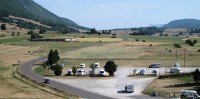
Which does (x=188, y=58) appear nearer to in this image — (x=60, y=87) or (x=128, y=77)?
(x=128, y=77)

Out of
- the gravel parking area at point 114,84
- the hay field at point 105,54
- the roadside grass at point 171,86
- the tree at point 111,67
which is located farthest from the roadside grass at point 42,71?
the hay field at point 105,54

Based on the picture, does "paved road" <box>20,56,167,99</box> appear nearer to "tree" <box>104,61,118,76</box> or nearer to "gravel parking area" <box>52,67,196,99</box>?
"gravel parking area" <box>52,67,196,99</box>

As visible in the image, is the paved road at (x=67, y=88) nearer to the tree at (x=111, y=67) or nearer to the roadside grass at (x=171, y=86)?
the roadside grass at (x=171, y=86)

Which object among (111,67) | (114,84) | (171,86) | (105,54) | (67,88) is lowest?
(114,84)

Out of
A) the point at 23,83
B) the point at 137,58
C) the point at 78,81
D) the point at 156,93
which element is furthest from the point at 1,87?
the point at 137,58

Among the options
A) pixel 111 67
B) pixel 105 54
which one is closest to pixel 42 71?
pixel 111 67

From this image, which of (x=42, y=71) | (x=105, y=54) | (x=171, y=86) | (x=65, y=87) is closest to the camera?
(x=171, y=86)

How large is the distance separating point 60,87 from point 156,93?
1833 cm

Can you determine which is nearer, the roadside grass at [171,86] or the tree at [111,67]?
the roadside grass at [171,86]

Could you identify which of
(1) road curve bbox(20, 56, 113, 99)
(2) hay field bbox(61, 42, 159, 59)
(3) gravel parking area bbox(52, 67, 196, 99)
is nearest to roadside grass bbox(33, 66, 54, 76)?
(1) road curve bbox(20, 56, 113, 99)

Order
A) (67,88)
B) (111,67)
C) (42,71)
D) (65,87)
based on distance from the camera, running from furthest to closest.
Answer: (42,71) < (111,67) < (65,87) < (67,88)

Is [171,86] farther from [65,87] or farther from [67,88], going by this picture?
[65,87]

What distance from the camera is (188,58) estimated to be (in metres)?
123

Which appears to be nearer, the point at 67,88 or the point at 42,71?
the point at 67,88
